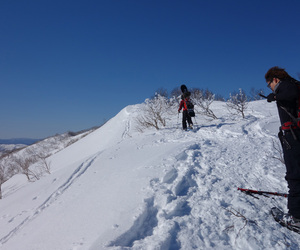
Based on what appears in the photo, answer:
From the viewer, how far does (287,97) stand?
2113 millimetres

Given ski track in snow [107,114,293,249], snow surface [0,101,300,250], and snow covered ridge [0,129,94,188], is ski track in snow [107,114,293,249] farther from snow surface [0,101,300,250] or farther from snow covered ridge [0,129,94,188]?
snow covered ridge [0,129,94,188]

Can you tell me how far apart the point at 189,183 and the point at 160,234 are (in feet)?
5.04

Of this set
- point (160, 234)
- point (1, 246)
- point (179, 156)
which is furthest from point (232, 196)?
point (1, 246)

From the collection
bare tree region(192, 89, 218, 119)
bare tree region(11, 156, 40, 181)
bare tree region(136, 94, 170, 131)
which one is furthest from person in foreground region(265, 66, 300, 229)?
bare tree region(11, 156, 40, 181)

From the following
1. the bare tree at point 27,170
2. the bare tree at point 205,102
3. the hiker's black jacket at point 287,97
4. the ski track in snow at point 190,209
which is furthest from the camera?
the bare tree at point 27,170

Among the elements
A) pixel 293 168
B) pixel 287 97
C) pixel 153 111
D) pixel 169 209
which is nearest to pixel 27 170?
pixel 153 111

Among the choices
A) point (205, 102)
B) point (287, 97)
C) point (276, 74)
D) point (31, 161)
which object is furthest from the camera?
point (31, 161)

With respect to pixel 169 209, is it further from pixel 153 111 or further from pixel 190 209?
pixel 153 111

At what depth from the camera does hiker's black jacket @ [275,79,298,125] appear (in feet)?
6.87

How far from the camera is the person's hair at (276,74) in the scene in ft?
7.59

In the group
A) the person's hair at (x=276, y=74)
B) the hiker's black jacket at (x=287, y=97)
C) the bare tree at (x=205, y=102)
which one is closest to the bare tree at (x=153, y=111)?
the bare tree at (x=205, y=102)

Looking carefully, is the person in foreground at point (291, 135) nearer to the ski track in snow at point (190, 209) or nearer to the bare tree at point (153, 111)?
the ski track in snow at point (190, 209)

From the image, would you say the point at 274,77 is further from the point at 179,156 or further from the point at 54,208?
the point at 54,208

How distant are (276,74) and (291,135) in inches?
33.9
